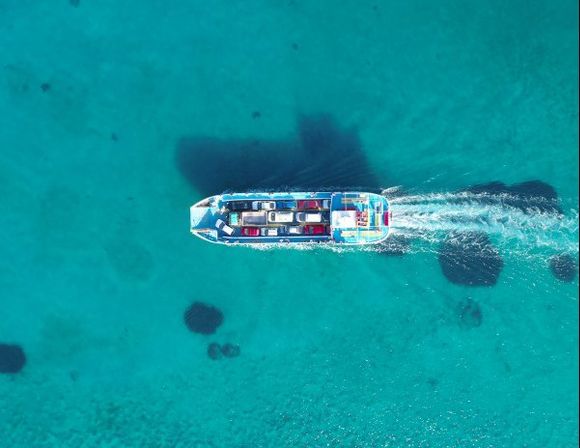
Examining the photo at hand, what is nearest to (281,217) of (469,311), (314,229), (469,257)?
(314,229)

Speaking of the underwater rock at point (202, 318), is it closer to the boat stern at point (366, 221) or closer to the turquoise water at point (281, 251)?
the turquoise water at point (281, 251)

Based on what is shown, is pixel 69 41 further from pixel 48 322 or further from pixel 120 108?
pixel 48 322

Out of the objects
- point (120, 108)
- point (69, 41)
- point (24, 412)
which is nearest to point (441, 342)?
point (120, 108)

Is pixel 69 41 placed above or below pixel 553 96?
above

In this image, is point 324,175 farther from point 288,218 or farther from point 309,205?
point 288,218

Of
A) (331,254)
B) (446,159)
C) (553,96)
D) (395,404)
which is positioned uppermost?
(553,96)

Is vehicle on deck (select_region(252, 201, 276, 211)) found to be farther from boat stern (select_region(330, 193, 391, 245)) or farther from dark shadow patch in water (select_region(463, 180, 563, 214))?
dark shadow patch in water (select_region(463, 180, 563, 214))
